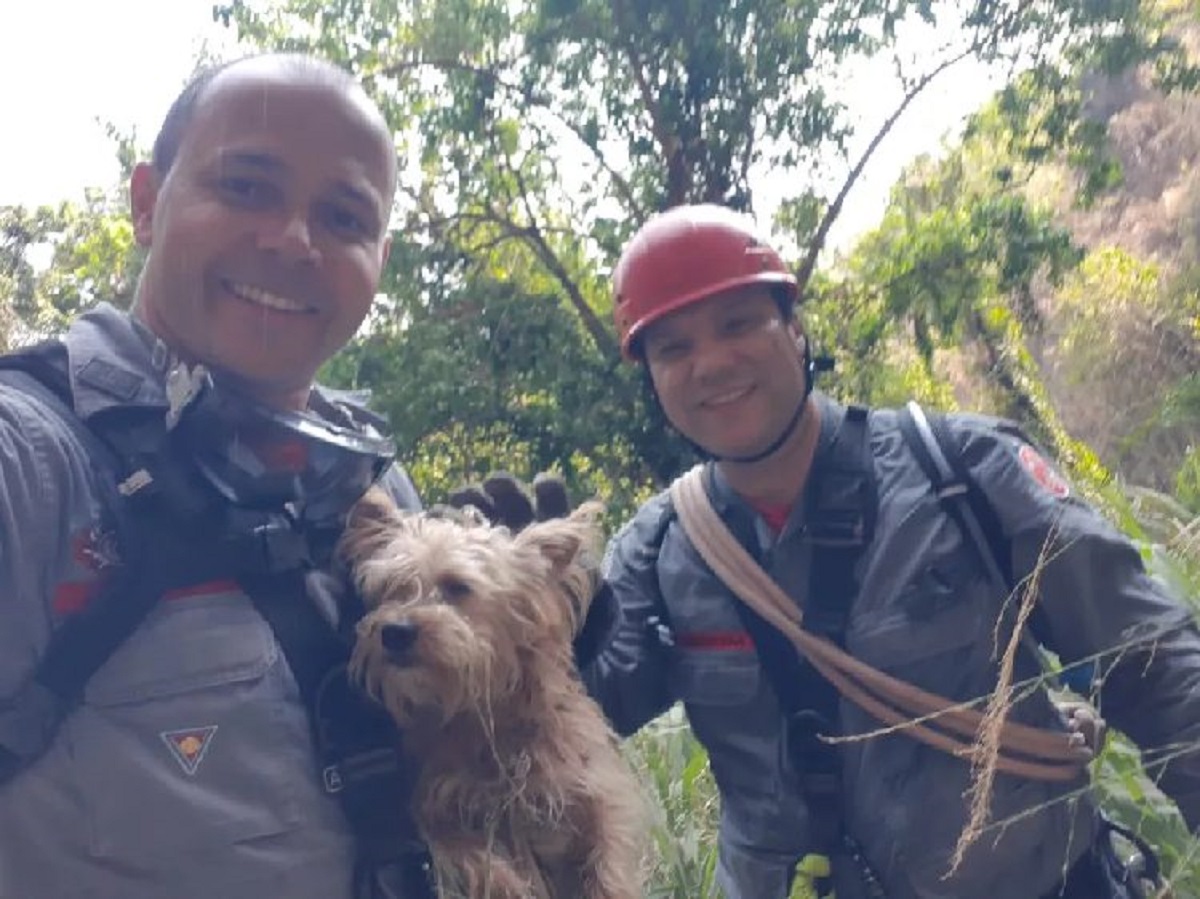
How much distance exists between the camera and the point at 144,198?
2334 millimetres

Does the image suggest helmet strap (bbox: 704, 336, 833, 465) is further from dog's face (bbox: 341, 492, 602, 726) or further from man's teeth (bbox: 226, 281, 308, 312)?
man's teeth (bbox: 226, 281, 308, 312)

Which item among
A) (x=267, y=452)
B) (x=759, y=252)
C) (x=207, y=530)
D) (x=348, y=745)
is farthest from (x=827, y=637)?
(x=207, y=530)

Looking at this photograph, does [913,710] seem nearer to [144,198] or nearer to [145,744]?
[145,744]

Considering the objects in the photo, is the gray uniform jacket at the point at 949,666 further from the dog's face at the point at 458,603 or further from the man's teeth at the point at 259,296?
the man's teeth at the point at 259,296

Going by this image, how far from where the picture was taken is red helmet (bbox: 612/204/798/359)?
3.02 meters

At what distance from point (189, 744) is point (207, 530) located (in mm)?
310

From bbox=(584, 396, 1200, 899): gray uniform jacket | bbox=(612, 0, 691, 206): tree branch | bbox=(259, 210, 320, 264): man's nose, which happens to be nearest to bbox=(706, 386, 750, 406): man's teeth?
bbox=(584, 396, 1200, 899): gray uniform jacket

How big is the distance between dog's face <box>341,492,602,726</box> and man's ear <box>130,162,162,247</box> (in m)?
0.62

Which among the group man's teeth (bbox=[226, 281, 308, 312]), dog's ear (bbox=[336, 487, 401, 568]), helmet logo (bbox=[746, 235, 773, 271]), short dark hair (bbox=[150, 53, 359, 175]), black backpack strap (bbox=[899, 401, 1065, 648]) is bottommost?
black backpack strap (bbox=[899, 401, 1065, 648])

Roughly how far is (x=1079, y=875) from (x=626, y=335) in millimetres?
1536

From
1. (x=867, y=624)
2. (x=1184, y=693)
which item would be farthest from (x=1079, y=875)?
(x=867, y=624)

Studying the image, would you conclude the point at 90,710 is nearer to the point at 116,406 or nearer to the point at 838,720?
the point at 116,406

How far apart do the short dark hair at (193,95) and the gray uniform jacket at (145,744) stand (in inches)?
18.1

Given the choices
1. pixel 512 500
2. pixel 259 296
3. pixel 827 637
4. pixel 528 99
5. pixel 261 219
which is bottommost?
pixel 827 637
